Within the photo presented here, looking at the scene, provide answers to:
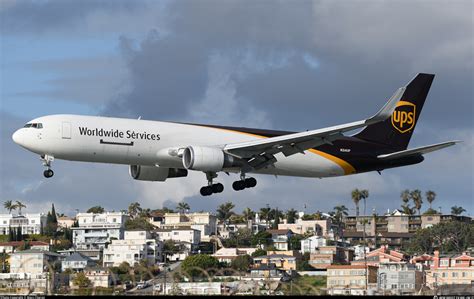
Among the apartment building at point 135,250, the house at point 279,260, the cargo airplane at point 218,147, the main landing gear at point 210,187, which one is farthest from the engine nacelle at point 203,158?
the apartment building at point 135,250

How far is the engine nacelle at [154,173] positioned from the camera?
71.1 meters

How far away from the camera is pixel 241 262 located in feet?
443

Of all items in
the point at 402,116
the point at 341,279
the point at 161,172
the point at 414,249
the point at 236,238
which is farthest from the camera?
the point at 236,238

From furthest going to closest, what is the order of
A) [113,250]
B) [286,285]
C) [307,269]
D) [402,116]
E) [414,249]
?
[414,249]
[113,250]
[307,269]
[402,116]
[286,285]

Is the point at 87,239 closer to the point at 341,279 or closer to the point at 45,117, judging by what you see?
the point at 341,279

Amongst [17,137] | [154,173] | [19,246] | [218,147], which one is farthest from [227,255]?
[17,137]

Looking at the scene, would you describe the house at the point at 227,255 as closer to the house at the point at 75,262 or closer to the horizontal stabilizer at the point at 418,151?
the house at the point at 75,262

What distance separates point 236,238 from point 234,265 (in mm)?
62777

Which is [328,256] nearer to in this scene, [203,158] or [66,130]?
[203,158]

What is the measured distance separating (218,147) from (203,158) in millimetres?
2290

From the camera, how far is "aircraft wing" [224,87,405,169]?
64.2m

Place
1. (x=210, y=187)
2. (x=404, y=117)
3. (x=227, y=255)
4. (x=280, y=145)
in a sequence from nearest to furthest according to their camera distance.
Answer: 1. (x=280, y=145)
2. (x=210, y=187)
3. (x=404, y=117)
4. (x=227, y=255)

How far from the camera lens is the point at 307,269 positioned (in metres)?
144

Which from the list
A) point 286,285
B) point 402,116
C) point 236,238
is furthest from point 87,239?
point 286,285
